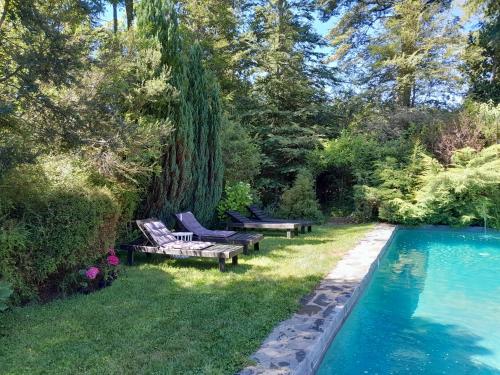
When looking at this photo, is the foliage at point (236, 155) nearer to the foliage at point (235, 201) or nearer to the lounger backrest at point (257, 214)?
the foliage at point (235, 201)

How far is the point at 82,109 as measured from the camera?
5.61m

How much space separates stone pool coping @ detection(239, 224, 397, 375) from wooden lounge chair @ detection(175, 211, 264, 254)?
1.84m

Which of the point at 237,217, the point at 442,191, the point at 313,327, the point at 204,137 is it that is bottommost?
the point at 313,327

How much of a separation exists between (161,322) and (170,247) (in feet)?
8.72

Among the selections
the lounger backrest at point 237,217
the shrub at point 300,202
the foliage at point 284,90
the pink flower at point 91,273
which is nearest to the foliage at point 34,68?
the pink flower at point 91,273

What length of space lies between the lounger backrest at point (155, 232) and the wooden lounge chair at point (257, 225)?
132 inches

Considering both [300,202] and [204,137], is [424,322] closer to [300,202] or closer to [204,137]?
[204,137]

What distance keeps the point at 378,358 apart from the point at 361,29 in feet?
65.5

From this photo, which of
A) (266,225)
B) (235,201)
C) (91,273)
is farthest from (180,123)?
(91,273)

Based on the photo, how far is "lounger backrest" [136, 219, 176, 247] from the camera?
280 inches

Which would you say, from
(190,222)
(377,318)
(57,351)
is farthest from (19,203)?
(377,318)

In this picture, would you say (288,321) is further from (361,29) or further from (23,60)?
(361,29)

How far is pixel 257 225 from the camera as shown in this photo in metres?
10.7

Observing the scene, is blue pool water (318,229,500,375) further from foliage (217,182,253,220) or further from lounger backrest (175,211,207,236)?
foliage (217,182,253,220)
